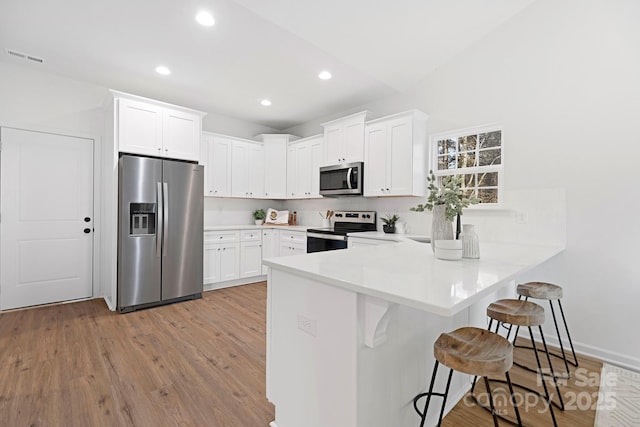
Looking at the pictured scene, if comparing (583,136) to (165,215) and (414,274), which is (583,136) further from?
(165,215)

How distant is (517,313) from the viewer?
5.98 feet

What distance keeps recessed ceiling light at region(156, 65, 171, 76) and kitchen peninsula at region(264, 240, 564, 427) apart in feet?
9.83

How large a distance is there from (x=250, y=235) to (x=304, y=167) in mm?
1384

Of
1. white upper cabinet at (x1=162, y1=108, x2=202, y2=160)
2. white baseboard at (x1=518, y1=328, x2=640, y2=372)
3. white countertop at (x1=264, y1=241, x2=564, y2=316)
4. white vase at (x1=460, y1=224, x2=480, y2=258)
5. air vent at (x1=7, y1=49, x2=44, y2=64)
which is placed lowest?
white baseboard at (x1=518, y1=328, x2=640, y2=372)

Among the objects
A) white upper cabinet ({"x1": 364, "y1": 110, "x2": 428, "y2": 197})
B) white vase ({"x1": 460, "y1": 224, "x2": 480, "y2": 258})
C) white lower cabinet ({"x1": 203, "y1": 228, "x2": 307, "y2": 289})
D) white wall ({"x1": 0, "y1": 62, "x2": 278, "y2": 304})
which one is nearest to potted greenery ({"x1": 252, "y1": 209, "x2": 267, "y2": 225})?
white lower cabinet ({"x1": 203, "y1": 228, "x2": 307, "y2": 289})

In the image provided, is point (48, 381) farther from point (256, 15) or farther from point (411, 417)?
point (256, 15)

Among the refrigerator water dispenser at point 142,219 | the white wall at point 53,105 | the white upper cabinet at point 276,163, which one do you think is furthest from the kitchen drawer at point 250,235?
the white wall at point 53,105

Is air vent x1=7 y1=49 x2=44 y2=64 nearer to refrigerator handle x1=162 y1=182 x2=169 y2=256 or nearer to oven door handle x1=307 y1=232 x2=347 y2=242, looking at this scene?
refrigerator handle x1=162 y1=182 x2=169 y2=256

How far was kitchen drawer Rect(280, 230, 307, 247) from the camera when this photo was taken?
445cm

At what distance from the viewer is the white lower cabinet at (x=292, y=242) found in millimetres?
4451

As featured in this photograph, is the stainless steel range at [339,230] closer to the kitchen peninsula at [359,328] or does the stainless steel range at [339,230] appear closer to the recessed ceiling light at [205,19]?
the kitchen peninsula at [359,328]

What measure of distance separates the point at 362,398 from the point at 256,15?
2.94 m

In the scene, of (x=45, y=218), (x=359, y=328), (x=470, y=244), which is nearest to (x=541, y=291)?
(x=470, y=244)

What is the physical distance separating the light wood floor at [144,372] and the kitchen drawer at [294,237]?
4.65ft
